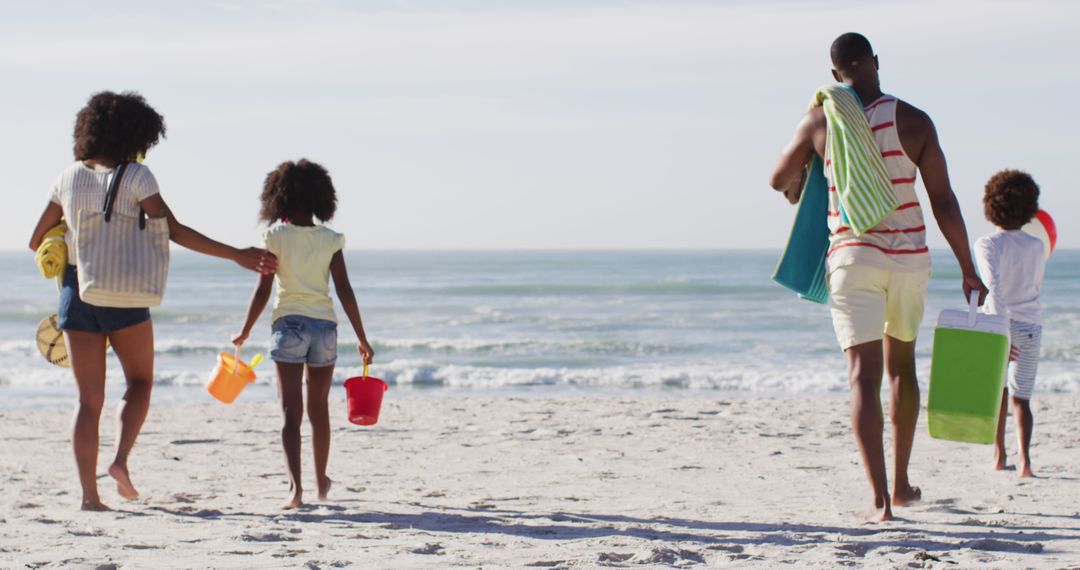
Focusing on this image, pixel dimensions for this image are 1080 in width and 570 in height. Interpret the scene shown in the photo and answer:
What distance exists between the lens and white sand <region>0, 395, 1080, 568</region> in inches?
145

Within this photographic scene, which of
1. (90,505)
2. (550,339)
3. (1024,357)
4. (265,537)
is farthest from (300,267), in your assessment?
(550,339)

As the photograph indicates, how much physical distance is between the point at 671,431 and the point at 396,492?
2526 millimetres

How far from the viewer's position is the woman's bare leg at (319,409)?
4512 mm

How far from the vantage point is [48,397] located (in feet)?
35.1

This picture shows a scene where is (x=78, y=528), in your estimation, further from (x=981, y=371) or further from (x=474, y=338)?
(x=474, y=338)

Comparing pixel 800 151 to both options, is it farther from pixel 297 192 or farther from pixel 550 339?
pixel 550 339

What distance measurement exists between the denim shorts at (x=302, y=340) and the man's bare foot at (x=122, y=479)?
2.55ft

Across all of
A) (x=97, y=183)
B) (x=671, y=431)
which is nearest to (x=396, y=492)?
(x=97, y=183)

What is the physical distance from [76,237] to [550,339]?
1462 centimetres

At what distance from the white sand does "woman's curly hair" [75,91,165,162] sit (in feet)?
4.64

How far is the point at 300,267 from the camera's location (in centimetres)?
441

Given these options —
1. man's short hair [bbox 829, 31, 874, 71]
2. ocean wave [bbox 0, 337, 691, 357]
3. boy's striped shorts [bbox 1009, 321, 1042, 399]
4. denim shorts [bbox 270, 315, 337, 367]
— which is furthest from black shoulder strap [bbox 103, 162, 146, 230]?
ocean wave [bbox 0, 337, 691, 357]

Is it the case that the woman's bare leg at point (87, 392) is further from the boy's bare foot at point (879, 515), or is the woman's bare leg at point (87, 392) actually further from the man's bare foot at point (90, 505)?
the boy's bare foot at point (879, 515)

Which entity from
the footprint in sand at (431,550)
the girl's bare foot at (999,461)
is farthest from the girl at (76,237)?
the girl's bare foot at (999,461)
